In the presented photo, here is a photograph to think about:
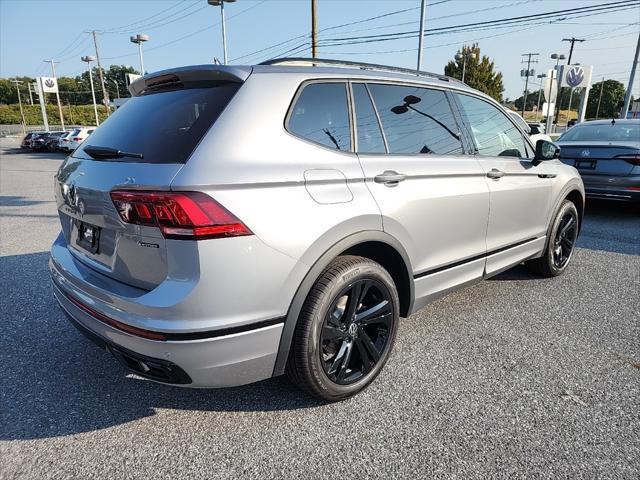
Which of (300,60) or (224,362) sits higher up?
(300,60)

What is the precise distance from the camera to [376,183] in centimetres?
240

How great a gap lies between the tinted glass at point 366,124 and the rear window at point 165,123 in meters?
0.75

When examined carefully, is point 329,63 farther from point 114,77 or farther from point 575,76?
point 114,77

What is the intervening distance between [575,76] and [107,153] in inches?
866

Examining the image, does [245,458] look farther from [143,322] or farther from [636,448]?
[636,448]

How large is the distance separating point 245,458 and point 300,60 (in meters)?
2.17

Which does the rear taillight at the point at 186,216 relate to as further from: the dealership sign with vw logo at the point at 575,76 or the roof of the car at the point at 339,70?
the dealership sign with vw logo at the point at 575,76

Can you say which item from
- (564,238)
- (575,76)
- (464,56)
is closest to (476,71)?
(464,56)

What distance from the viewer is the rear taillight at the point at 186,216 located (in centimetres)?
179

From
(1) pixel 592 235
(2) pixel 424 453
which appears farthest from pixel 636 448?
(1) pixel 592 235

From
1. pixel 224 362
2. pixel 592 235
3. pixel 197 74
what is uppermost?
pixel 197 74

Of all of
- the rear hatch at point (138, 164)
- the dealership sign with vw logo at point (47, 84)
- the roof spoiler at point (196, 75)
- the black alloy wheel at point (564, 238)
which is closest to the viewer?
the rear hatch at point (138, 164)

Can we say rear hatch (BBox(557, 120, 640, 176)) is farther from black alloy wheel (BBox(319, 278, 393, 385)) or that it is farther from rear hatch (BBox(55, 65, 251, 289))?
rear hatch (BBox(55, 65, 251, 289))

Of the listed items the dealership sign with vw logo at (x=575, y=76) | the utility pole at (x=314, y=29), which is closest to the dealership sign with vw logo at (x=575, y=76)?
the dealership sign with vw logo at (x=575, y=76)
